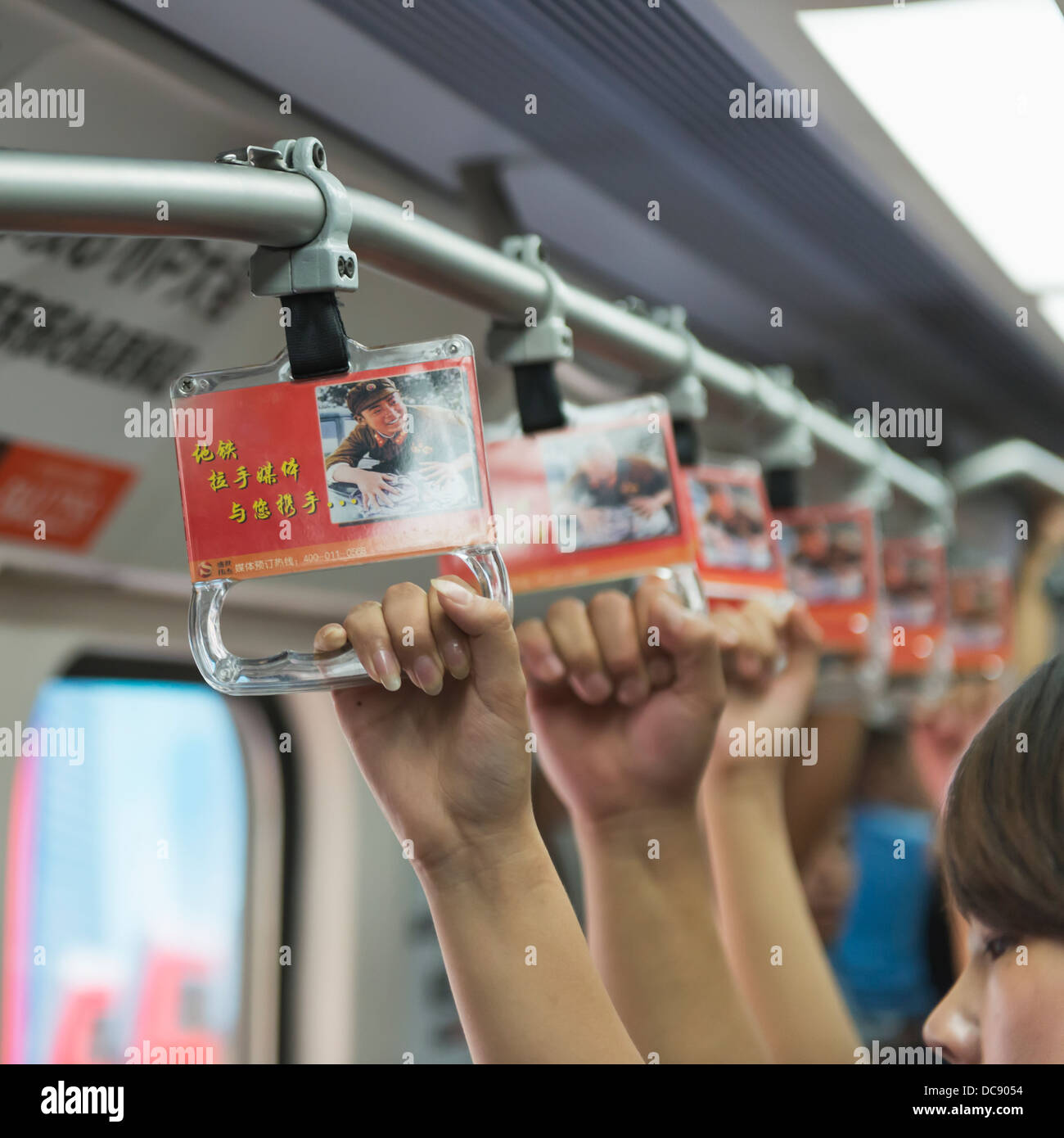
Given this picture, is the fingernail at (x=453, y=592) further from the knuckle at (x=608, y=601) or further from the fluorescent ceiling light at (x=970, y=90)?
the fluorescent ceiling light at (x=970, y=90)

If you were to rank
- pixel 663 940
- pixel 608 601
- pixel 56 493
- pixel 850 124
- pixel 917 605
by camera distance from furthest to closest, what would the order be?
1. pixel 917 605
2. pixel 56 493
3. pixel 850 124
4. pixel 663 940
5. pixel 608 601

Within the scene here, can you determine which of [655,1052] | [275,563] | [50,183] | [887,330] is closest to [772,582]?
[655,1052]

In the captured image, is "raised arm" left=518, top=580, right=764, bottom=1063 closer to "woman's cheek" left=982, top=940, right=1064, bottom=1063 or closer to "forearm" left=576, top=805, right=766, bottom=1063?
"forearm" left=576, top=805, right=766, bottom=1063

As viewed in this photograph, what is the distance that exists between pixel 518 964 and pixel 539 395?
1.73ft

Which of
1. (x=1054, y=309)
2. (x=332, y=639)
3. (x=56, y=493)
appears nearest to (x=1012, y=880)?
(x=332, y=639)

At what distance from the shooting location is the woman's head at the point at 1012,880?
3.63 feet

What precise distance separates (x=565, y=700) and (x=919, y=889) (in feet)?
10.2

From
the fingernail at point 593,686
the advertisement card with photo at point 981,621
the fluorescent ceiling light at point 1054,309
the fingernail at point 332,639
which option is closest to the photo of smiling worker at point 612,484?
the fingernail at point 593,686

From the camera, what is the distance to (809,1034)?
5.49 ft

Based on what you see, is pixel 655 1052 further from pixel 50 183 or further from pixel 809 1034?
pixel 50 183

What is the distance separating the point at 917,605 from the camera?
2.35 metres

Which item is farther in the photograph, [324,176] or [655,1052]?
[655,1052]

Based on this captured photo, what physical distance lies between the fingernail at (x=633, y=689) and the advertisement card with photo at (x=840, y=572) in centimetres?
65

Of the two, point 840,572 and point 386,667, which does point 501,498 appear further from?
point 840,572
